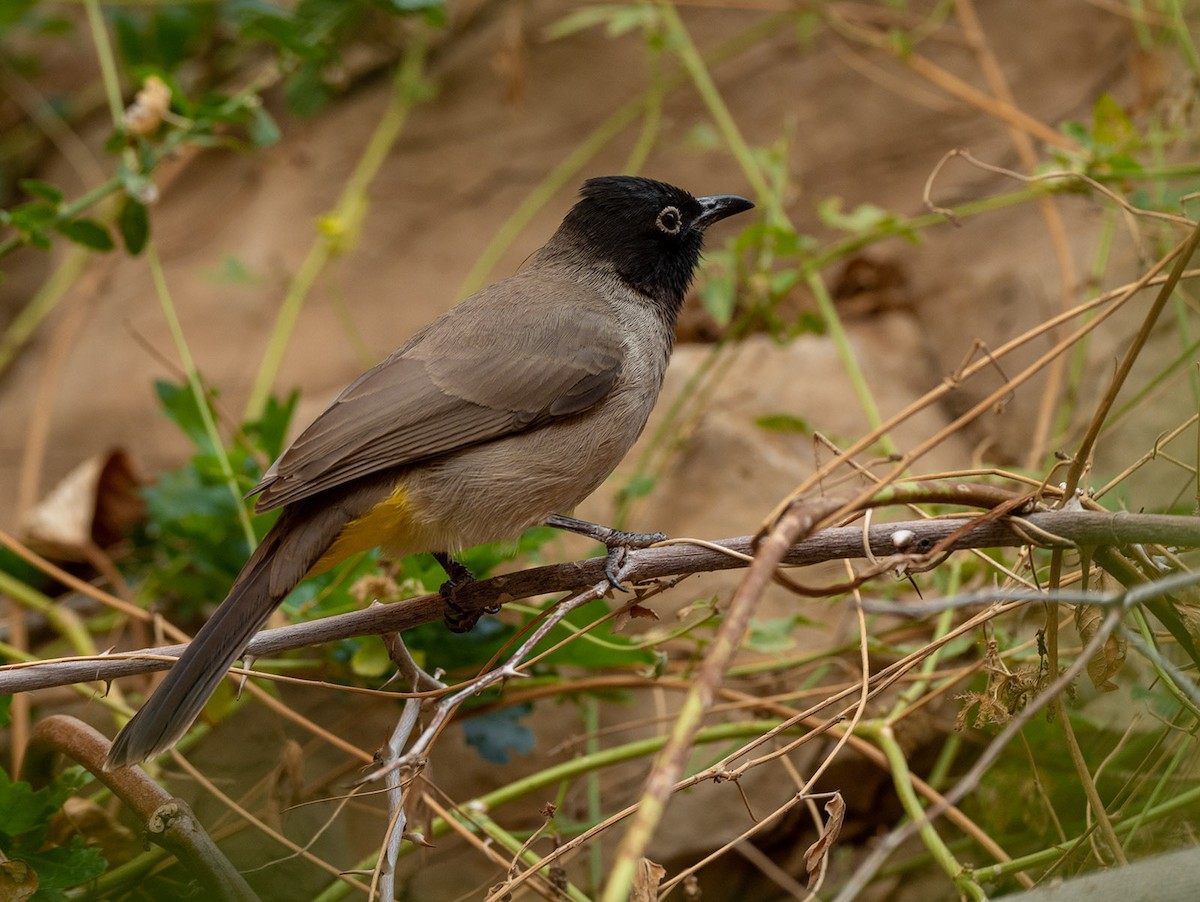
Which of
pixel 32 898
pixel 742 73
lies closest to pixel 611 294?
pixel 32 898

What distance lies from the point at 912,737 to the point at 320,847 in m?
1.84

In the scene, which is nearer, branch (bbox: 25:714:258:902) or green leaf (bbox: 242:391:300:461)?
branch (bbox: 25:714:258:902)

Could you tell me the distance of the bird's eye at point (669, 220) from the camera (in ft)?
11.3

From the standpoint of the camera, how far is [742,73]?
19.4ft

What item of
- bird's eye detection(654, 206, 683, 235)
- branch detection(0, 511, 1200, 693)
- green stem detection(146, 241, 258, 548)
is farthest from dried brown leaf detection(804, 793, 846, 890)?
green stem detection(146, 241, 258, 548)

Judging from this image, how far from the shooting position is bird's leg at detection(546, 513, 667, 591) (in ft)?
7.66

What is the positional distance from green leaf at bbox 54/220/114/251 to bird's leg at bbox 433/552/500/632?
1.49 metres

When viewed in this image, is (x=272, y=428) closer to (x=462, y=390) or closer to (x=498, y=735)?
(x=462, y=390)

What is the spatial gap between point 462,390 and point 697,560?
0.99 m

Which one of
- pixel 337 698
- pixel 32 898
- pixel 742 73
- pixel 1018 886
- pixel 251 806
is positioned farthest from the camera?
pixel 742 73

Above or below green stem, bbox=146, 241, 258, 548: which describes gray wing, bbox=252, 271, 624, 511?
above

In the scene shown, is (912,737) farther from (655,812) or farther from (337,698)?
(655,812)

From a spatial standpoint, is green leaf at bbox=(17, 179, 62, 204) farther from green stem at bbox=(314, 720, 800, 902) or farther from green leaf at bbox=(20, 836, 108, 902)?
green stem at bbox=(314, 720, 800, 902)

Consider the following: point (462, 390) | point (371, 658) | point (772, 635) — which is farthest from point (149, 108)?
point (772, 635)
